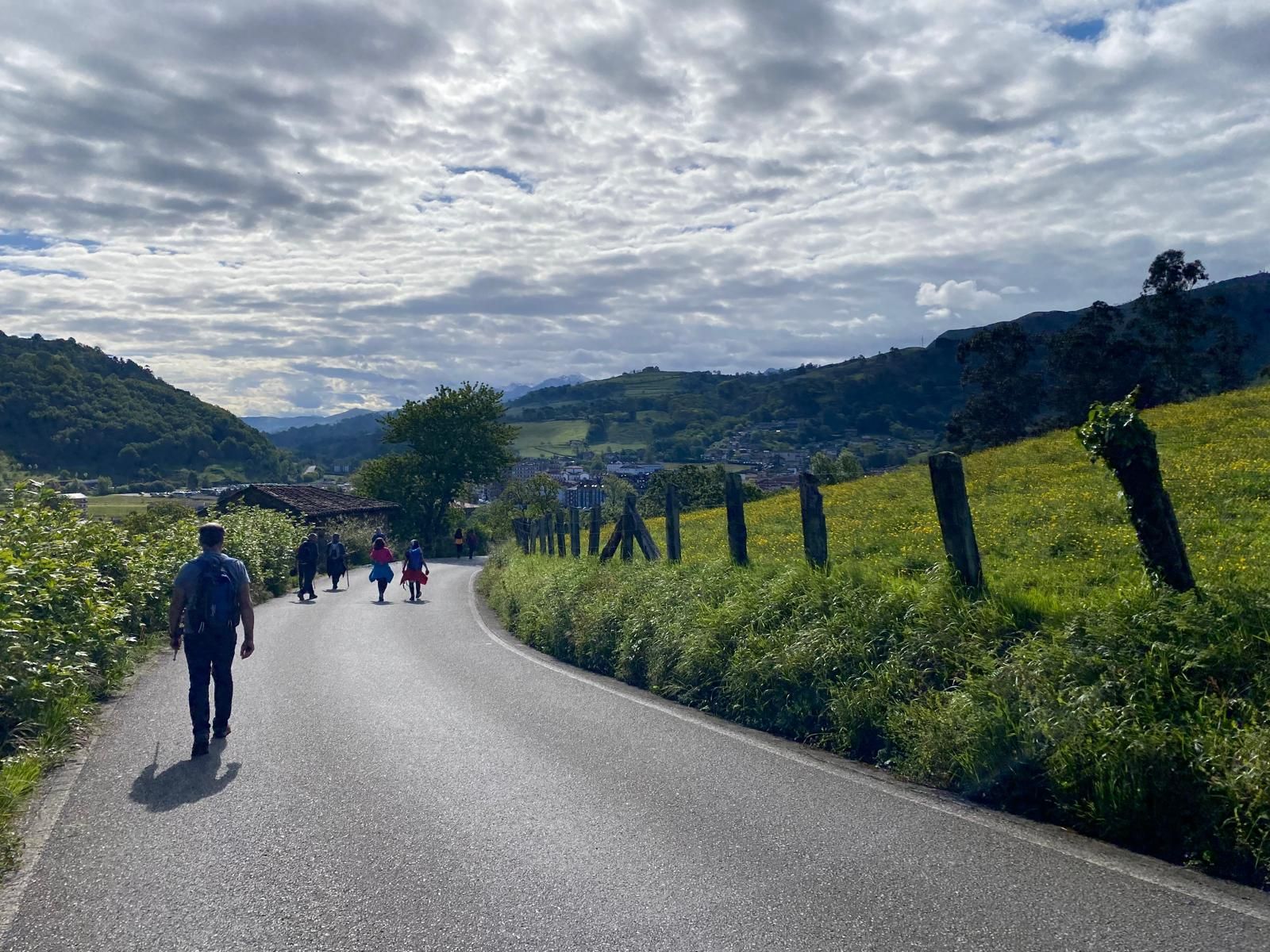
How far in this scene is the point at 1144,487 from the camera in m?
6.41

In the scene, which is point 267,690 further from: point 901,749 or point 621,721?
point 901,749

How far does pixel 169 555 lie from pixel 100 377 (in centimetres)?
10237

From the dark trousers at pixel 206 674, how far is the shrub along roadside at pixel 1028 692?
3.92 metres

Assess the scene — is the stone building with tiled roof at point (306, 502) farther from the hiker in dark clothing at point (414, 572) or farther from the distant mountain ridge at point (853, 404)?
the distant mountain ridge at point (853, 404)

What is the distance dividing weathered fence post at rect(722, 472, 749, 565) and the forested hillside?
82.0 meters

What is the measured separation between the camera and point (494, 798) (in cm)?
580

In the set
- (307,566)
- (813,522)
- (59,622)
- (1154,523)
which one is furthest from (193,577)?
(307,566)

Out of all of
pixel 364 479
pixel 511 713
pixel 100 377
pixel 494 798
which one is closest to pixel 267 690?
pixel 511 713

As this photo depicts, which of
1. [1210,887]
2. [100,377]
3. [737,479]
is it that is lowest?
[1210,887]

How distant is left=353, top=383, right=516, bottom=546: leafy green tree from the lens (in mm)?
74312

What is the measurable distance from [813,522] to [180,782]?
6.18 metres

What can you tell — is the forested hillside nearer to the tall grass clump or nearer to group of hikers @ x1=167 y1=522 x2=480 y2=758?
group of hikers @ x1=167 y1=522 x2=480 y2=758

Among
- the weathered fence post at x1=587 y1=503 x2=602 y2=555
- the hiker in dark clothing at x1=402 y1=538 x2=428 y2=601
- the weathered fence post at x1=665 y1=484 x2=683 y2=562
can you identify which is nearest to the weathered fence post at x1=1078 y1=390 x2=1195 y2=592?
the weathered fence post at x1=665 y1=484 x2=683 y2=562

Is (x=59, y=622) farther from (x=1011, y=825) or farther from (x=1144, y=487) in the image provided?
(x=1144, y=487)
